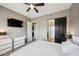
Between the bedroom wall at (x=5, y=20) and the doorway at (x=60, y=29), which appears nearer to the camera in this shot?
the bedroom wall at (x=5, y=20)

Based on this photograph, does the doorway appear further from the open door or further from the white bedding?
the white bedding

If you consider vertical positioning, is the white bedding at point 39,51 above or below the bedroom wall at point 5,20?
below

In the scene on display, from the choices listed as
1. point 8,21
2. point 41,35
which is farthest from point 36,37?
point 8,21

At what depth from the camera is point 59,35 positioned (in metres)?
4.36

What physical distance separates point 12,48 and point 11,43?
210 millimetres

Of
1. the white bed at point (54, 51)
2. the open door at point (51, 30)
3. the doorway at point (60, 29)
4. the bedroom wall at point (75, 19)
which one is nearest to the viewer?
Result: the white bed at point (54, 51)

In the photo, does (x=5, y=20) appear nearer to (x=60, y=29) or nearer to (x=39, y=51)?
(x=39, y=51)

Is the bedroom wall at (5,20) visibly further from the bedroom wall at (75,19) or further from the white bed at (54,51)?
the bedroom wall at (75,19)

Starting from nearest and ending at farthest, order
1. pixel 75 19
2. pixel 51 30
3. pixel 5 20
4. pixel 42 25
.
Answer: pixel 75 19, pixel 5 20, pixel 51 30, pixel 42 25

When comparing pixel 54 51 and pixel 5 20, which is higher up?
pixel 5 20

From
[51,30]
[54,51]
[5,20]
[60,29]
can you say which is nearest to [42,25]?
[51,30]

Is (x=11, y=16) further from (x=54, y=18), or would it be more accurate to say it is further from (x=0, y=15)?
(x=54, y=18)

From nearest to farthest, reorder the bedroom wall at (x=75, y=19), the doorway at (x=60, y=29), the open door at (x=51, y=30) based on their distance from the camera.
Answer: the bedroom wall at (x=75, y=19)
the doorway at (x=60, y=29)
the open door at (x=51, y=30)

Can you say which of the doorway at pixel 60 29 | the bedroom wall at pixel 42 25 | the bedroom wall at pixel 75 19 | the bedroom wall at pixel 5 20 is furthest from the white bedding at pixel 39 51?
the bedroom wall at pixel 42 25
